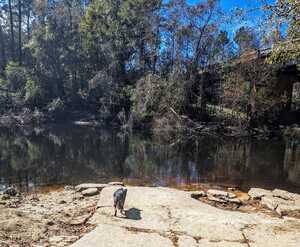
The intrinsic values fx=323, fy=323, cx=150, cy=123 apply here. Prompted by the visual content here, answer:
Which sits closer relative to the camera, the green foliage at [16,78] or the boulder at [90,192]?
the boulder at [90,192]

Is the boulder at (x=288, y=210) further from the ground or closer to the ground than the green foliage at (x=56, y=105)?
closer to the ground

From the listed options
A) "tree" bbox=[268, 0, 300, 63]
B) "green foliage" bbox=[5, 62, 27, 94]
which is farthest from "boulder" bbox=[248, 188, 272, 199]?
"green foliage" bbox=[5, 62, 27, 94]

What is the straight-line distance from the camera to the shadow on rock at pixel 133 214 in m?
5.57

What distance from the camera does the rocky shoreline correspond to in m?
4.68

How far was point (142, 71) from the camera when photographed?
27.5 m

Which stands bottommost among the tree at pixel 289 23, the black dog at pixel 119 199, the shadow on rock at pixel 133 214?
the shadow on rock at pixel 133 214

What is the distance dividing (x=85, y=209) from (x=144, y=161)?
744 cm

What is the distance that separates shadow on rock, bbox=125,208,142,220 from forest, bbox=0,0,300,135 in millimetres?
13174

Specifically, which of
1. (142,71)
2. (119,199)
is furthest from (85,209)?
(142,71)

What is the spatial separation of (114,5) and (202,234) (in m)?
27.3

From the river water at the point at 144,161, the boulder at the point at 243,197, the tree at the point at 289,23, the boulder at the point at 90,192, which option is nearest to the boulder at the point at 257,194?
the boulder at the point at 243,197

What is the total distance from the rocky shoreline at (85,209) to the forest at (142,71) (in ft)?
36.5

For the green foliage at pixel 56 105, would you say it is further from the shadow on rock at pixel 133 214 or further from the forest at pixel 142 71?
the shadow on rock at pixel 133 214

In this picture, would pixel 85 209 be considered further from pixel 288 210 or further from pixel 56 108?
pixel 56 108
